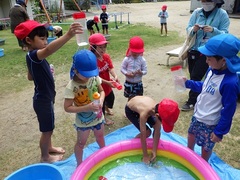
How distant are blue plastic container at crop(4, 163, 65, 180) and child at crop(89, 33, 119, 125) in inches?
53.1

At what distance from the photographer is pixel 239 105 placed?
416 cm

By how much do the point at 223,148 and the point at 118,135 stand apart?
146 centimetres

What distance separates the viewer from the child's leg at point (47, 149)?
9.05 feet

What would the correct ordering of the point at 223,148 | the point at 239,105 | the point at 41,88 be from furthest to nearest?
1. the point at 239,105
2. the point at 223,148
3. the point at 41,88

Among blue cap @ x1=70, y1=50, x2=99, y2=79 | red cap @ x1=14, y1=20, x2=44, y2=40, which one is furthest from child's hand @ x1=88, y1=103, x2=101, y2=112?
red cap @ x1=14, y1=20, x2=44, y2=40

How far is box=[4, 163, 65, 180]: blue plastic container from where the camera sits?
233 cm

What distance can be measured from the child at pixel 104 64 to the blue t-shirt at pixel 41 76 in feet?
2.55

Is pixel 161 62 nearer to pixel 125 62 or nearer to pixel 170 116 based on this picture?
pixel 125 62

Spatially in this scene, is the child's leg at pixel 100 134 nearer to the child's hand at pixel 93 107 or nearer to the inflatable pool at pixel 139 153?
the inflatable pool at pixel 139 153

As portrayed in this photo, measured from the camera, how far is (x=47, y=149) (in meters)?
2.89

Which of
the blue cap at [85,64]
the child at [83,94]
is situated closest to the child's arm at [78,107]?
the child at [83,94]

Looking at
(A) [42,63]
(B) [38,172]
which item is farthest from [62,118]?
(A) [42,63]

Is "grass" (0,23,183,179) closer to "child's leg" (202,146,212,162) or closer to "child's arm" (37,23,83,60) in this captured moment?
"child's leg" (202,146,212,162)

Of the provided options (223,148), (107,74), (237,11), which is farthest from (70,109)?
(237,11)
